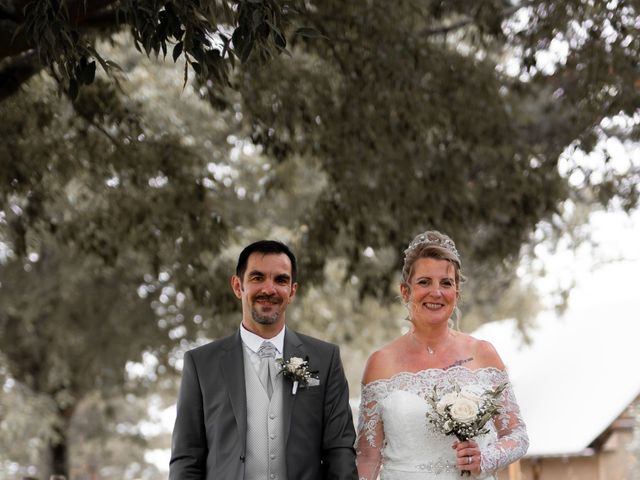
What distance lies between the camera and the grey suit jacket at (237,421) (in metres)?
5.27

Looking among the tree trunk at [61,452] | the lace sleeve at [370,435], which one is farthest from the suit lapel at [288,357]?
the tree trunk at [61,452]

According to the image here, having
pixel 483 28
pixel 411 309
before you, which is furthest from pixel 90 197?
pixel 411 309

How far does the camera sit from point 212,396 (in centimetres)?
541

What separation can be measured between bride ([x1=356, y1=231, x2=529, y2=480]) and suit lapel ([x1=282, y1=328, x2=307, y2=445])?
2.26 feet

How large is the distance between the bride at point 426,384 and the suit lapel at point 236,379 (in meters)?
0.92

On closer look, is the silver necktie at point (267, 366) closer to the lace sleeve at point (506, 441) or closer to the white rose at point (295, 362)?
the white rose at point (295, 362)

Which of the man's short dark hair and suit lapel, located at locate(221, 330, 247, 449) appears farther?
the man's short dark hair

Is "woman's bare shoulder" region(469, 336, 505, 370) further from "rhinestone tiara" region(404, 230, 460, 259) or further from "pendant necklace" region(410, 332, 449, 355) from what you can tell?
"rhinestone tiara" region(404, 230, 460, 259)

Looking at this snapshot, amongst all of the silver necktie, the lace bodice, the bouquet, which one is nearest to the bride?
the lace bodice

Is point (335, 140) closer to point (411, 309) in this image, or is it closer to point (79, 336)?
point (411, 309)

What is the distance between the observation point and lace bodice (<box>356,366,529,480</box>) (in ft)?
19.3

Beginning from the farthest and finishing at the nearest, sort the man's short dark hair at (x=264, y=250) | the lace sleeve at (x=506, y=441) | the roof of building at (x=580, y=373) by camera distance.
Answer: the roof of building at (x=580, y=373)
the lace sleeve at (x=506, y=441)
the man's short dark hair at (x=264, y=250)

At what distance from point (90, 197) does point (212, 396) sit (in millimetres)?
9538

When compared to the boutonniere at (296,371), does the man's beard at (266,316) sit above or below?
above
